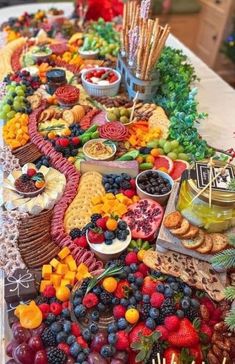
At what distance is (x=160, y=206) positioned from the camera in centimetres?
139

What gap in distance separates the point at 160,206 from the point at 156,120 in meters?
0.62

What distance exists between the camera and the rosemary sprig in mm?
1124

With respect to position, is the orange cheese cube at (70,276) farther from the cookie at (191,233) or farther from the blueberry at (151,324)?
the cookie at (191,233)

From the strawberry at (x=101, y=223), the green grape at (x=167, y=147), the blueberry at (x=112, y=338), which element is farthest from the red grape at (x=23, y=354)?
the green grape at (x=167, y=147)

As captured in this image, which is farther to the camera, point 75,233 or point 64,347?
point 75,233

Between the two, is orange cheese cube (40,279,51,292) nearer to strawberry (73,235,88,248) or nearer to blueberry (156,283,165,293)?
strawberry (73,235,88,248)

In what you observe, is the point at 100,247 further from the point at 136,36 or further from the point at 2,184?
the point at 136,36

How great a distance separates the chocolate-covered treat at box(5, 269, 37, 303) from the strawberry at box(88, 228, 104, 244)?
0.23 meters

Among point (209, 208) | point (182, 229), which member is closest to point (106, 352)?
point (182, 229)

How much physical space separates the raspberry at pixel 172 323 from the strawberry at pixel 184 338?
1 centimetres

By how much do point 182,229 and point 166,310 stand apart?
271mm

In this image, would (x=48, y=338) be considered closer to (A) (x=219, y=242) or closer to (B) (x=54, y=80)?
(A) (x=219, y=242)

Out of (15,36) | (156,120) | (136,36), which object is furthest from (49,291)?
(15,36)

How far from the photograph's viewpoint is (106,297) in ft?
3.64
